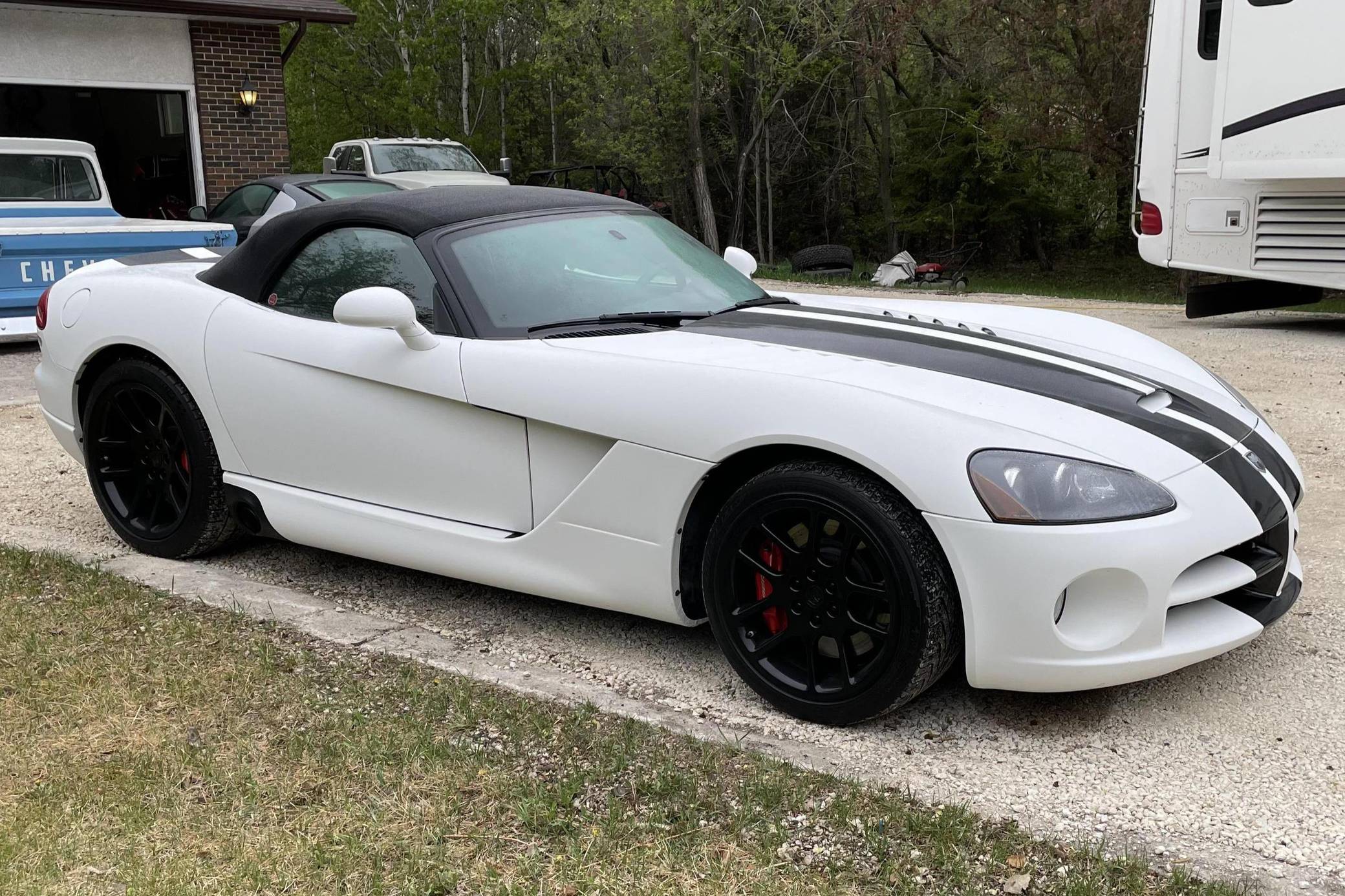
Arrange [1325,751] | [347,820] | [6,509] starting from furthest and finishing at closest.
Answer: [6,509] < [1325,751] < [347,820]

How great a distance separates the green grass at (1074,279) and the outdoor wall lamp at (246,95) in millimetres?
7540

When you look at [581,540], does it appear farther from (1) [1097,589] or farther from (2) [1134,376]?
(2) [1134,376]

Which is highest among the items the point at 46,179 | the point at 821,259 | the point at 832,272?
the point at 46,179

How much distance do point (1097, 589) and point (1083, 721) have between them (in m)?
0.50

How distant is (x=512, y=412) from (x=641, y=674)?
855 mm

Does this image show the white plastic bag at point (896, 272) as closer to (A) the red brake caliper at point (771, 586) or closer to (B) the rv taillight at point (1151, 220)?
(B) the rv taillight at point (1151, 220)

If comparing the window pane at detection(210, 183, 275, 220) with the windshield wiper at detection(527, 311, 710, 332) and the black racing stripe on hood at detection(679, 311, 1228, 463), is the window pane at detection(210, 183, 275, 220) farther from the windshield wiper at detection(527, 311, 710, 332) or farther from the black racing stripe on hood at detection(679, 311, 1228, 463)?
the black racing stripe on hood at detection(679, 311, 1228, 463)

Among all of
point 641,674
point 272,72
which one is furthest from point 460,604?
point 272,72

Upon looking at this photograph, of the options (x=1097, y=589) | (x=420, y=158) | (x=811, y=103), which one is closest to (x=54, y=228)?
(x=420, y=158)

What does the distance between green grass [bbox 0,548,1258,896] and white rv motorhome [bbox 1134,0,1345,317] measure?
26.8 ft

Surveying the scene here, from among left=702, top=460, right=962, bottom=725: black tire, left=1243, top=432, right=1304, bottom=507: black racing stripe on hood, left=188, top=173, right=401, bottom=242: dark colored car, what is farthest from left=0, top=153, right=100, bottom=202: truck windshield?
left=1243, top=432, right=1304, bottom=507: black racing stripe on hood

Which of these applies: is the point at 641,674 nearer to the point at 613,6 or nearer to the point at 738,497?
the point at 738,497

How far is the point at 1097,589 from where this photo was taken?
2.96 meters

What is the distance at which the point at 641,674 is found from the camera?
3639mm
